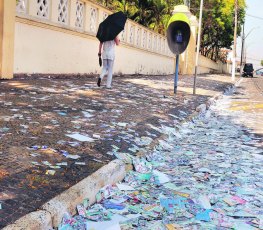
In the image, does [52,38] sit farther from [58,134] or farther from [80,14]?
[58,134]

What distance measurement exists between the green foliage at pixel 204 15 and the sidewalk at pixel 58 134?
718 inches

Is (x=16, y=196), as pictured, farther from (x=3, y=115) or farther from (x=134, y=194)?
(x=3, y=115)

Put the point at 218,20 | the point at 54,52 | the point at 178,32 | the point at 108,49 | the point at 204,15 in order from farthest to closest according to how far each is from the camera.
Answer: the point at 218,20, the point at 204,15, the point at 54,52, the point at 178,32, the point at 108,49

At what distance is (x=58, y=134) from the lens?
4.87 metres

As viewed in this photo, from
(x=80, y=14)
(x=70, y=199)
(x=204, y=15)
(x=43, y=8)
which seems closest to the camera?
(x=70, y=199)

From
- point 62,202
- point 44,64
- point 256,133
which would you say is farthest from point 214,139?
point 44,64

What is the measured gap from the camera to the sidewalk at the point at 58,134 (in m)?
3.09

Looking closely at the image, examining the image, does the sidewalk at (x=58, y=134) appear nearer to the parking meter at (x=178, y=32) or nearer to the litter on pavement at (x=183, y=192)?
the litter on pavement at (x=183, y=192)

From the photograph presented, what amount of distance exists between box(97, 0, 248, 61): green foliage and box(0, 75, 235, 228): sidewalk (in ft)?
59.8

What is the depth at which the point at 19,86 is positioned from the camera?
8.85 meters

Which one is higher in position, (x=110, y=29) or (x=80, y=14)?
(x=80, y=14)

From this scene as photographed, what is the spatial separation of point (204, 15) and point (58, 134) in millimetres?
40385

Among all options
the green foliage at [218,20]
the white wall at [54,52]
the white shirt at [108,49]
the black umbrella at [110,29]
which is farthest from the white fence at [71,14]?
the green foliage at [218,20]

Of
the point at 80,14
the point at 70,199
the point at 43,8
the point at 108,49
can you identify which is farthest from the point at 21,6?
the point at 70,199
